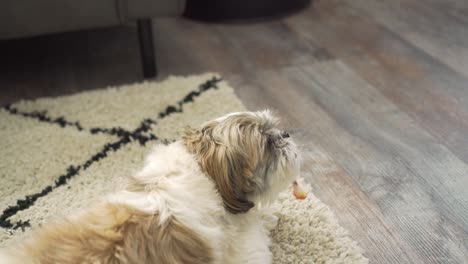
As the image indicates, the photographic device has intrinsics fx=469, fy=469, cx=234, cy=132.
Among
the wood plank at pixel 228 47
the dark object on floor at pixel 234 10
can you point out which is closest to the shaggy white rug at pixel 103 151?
the wood plank at pixel 228 47

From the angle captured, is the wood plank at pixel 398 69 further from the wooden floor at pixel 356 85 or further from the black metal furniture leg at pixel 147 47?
the black metal furniture leg at pixel 147 47

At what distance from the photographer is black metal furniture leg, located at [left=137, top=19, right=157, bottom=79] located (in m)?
2.31

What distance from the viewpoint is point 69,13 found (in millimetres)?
2102

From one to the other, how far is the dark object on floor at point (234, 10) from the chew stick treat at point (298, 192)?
5.63ft

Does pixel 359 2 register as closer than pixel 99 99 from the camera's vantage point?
No

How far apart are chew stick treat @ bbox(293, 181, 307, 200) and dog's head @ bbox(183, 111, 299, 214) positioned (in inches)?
12.2

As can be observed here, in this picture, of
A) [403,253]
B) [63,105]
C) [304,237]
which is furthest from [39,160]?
[403,253]

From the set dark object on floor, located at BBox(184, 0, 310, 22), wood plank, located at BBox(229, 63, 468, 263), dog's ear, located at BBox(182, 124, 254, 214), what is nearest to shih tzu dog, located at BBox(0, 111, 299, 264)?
dog's ear, located at BBox(182, 124, 254, 214)

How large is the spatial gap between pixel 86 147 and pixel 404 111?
136 centimetres

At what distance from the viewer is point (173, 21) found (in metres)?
3.11

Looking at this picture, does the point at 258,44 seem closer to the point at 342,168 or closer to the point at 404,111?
the point at 404,111

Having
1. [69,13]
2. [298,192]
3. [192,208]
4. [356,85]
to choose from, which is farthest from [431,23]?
[192,208]

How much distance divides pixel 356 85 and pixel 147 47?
1054 millimetres

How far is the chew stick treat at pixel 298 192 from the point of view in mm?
1563
